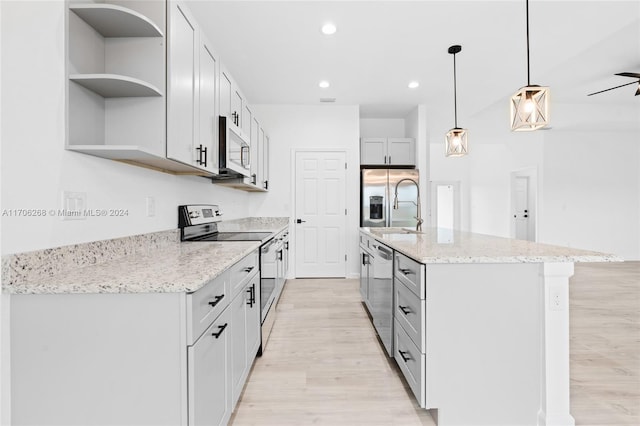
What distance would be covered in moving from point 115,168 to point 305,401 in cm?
168

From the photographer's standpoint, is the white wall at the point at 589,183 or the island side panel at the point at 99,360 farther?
the white wall at the point at 589,183

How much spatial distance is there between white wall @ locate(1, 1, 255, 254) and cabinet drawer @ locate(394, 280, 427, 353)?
1.64 meters

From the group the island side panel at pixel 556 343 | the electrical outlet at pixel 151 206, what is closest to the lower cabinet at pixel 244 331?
the electrical outlet at pixel 151 206

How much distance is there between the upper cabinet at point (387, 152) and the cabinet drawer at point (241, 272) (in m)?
3.50

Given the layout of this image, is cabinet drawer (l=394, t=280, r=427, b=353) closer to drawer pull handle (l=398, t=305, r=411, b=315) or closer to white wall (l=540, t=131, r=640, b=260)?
drawer pull handle (l=398, t=305, r=411, b=315)

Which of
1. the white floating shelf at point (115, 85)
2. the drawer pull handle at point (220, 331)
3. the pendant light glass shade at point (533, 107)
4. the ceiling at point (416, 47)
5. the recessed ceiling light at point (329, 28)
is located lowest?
the drawer pull handle at point (220, 331)

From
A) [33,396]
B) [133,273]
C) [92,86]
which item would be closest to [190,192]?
[92,86]

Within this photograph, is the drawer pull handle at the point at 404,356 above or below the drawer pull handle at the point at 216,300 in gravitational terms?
below

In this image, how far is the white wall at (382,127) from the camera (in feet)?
18.5

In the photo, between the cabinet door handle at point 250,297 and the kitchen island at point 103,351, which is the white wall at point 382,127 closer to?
the cabinet door handle at point 250,297

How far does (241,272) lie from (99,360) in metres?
0.77

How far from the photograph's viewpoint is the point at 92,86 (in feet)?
4.65

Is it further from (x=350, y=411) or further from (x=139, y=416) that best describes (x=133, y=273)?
(x=350, y=411)

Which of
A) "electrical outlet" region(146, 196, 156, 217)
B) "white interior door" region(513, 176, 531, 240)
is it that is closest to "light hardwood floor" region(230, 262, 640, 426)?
"electrical outlet" region(146, 196, 156, 217)
